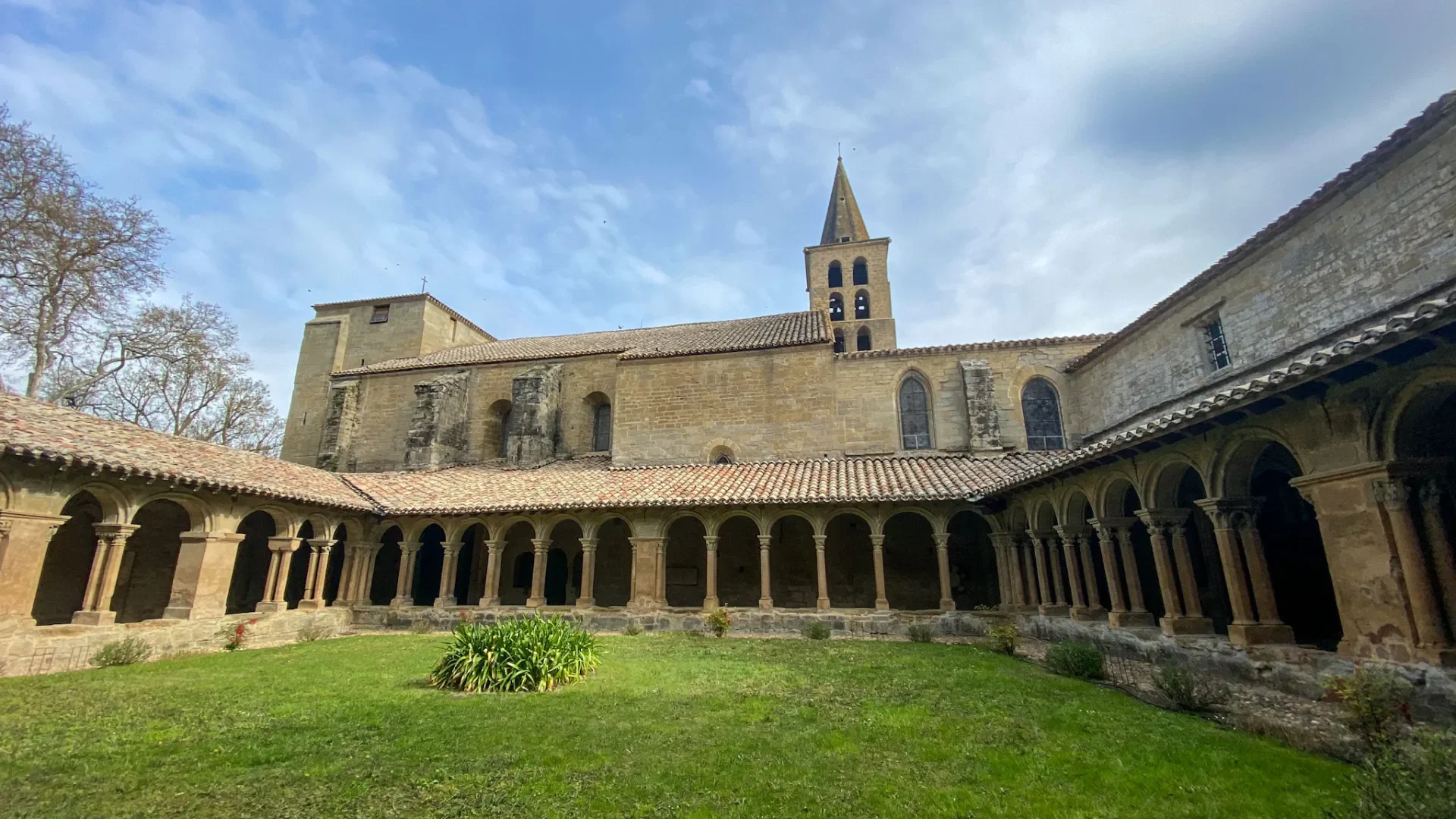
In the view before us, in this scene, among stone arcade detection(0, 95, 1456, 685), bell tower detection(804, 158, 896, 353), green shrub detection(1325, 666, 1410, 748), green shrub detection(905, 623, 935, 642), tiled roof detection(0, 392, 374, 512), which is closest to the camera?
green shrub detection(1325, 666, 1410, 748)

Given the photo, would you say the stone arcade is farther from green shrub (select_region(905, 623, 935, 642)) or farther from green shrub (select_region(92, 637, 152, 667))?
green shrub (select_region(905, 623, 935, 642))

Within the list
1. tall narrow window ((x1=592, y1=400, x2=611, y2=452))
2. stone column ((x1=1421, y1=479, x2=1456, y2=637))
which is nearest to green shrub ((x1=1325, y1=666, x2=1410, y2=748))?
stone column ((x1=1421, y1=479, x2=1456, y2=637))

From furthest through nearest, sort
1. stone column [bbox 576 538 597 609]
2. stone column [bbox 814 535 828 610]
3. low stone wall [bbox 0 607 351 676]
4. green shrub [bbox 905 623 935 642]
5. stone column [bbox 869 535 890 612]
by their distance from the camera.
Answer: stone column [bbox 576 538 597 609] < stone column [bbox 814 535 828 610] < stone column [bbox 869 535 890 612] < green shrub [bbox 905 623 935 642] < low stone wall [bbox 0 607 351 676]

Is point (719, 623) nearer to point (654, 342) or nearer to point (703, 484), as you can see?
point (703, 484)

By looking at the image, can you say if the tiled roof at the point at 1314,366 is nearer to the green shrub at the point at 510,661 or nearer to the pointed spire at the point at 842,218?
the green shrub at the point at 510,661

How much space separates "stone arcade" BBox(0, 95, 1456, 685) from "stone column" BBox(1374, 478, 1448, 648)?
2 centimetres

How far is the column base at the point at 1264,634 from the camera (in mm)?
7270

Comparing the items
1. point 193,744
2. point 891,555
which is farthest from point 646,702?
point 891,555

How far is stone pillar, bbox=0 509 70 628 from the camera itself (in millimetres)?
9359

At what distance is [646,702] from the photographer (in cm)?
710

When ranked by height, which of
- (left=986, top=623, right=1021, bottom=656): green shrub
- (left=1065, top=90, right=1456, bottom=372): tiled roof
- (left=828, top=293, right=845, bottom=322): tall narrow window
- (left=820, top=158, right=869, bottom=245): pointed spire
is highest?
(left=820, top=158, right=869, bottom=245): pointed spire

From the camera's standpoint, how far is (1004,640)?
427 inches

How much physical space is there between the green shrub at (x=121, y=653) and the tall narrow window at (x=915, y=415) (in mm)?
18294

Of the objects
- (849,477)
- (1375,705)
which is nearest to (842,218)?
(849,477)
